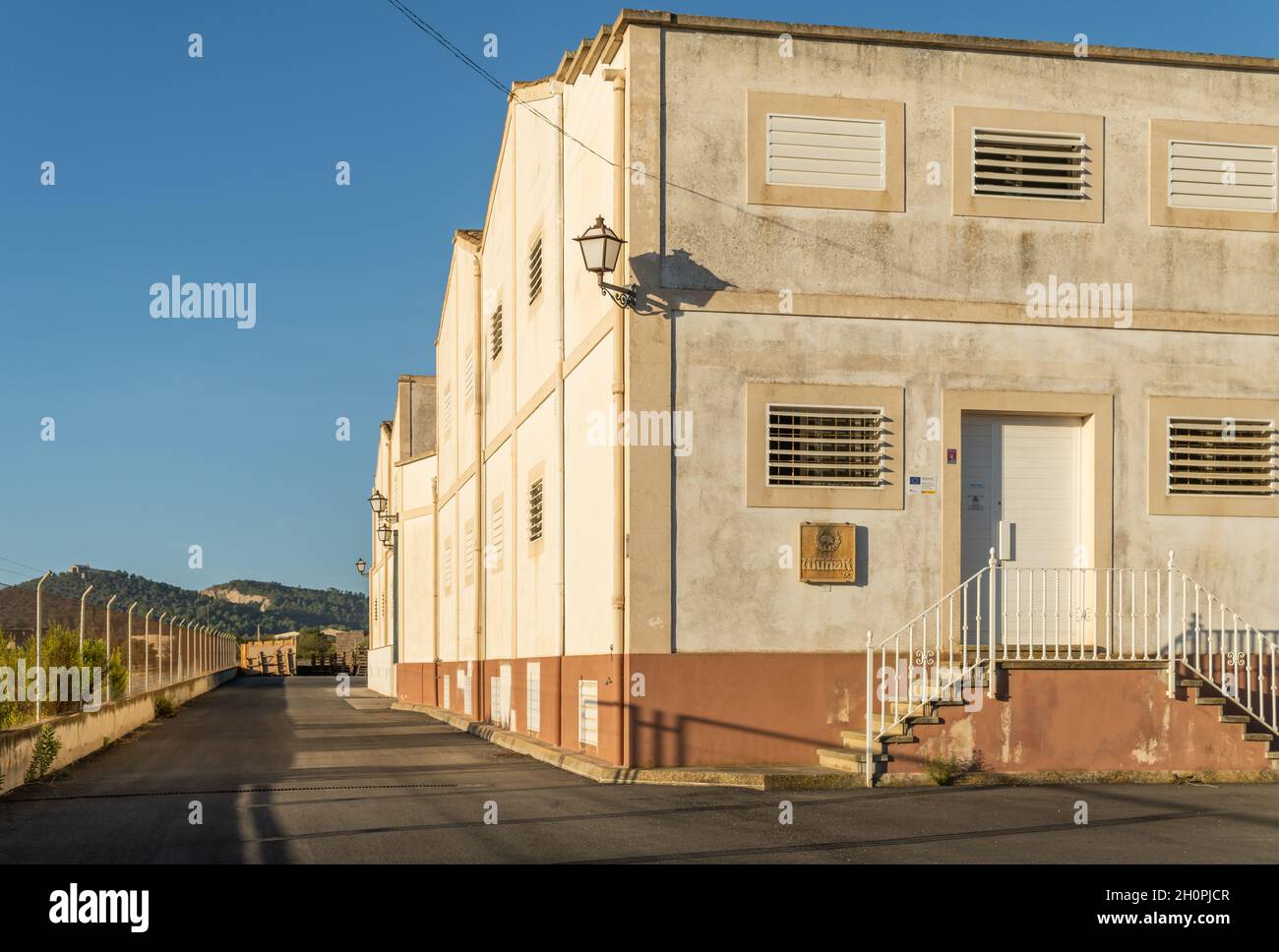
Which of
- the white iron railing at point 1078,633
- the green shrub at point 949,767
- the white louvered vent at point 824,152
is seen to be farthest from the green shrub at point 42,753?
the white louvered vent at point 824,152

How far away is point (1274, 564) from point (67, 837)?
13084 millimetres

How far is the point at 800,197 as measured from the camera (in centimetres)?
1688

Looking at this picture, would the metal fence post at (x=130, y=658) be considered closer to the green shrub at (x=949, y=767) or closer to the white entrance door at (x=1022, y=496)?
the white entrance door at (x=1022, y=496)

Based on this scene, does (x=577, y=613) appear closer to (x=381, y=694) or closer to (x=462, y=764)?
(x=462, y=764)

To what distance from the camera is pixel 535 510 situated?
23.0 metres

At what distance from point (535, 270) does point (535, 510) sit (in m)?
3.83

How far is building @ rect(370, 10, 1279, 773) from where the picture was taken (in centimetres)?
1614

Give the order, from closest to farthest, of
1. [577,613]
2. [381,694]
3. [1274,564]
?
1. [1274,564]
2. [577,613]
3. [381,694]

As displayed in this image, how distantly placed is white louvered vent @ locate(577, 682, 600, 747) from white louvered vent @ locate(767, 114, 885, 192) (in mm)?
6214

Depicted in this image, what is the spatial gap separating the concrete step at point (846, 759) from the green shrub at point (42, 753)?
881 cm

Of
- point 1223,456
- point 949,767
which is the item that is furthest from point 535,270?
point 949,767
